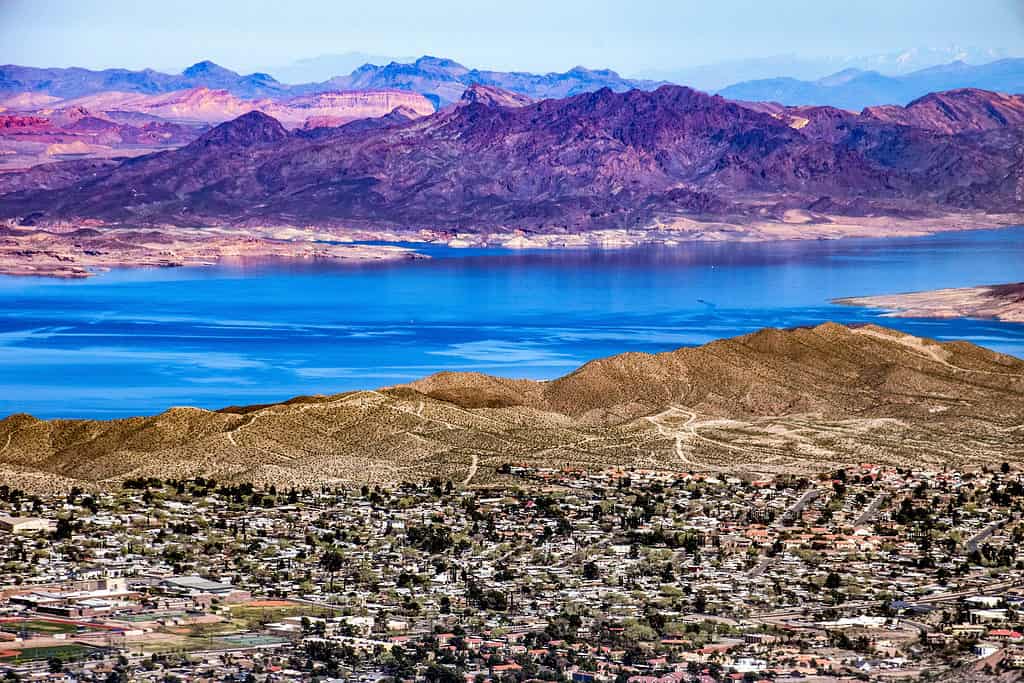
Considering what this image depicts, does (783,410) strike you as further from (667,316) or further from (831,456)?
(667,316)

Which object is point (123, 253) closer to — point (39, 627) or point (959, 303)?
point (959, 303)

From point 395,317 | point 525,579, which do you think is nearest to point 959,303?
point 395,317

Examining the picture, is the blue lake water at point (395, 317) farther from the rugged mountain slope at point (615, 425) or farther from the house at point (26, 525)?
the house at point (26, 525)

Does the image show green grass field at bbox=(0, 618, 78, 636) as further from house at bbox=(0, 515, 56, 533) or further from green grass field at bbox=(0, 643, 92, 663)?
house at bbox=(0, 515, 56, 533)

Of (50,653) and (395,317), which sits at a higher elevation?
(50,653)

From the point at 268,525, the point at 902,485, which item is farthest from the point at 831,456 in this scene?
the point at 268,525

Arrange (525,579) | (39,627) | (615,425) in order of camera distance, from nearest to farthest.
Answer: (39,627) → (525,579) → (615,425)

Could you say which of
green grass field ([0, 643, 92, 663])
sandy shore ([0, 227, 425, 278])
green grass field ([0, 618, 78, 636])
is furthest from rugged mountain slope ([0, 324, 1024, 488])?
sandy shore ([0, 227, 425, 278])
